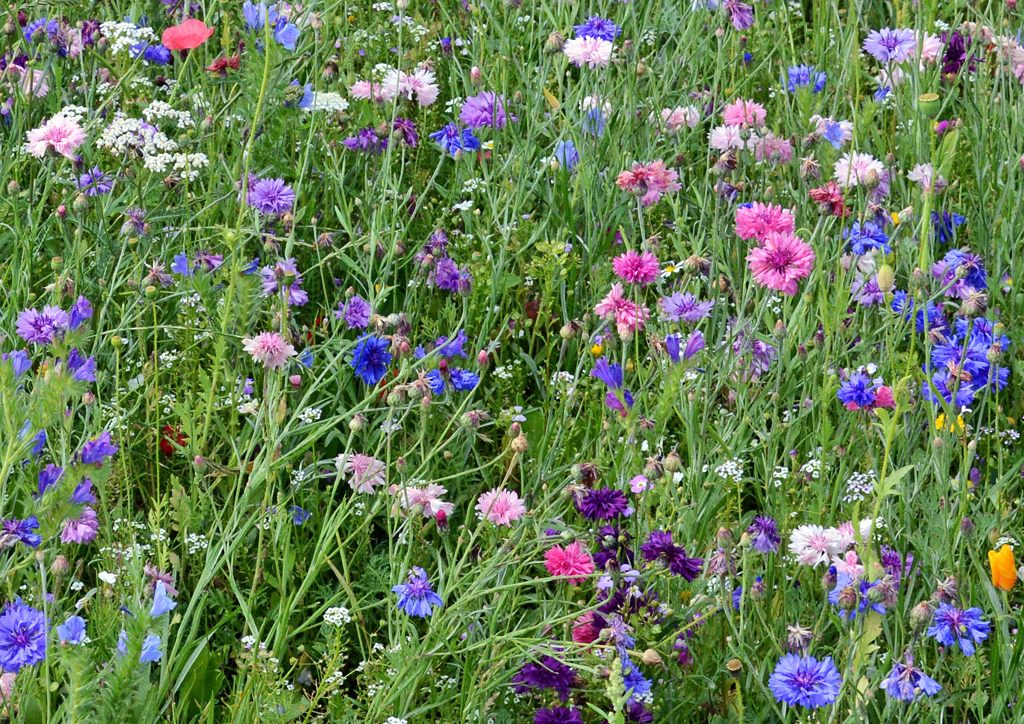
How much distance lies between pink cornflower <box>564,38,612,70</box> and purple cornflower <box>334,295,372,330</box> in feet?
2.67

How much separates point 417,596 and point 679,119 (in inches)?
53.9

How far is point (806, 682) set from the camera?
141 centimetres

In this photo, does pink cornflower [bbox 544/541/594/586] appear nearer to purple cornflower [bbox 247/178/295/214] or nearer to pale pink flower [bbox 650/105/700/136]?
purple cornflower [bbox 247/178/295/214]

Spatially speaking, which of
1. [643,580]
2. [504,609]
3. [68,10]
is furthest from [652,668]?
[68,10]

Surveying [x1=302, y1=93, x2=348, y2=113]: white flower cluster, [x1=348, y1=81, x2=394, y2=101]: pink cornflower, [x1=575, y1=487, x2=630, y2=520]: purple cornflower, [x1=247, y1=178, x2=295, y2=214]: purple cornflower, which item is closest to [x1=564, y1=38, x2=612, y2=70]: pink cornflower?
[x1=348, y1=81, x2=394, y2=101]: pink cornflower

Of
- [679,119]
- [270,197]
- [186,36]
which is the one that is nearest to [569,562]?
[270,197]

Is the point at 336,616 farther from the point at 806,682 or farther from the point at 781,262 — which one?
the point at 781,262

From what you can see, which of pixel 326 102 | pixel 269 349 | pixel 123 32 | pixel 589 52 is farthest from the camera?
Answer: pixel 589 52

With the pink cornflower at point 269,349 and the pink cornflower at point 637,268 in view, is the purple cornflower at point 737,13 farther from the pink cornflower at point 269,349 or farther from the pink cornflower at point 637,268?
the pink cornflower at point 269,349

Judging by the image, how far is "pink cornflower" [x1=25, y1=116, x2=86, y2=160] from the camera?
2037 millimetres

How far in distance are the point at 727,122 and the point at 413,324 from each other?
2.50ft

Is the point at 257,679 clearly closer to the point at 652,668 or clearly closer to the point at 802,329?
the point at 652,668

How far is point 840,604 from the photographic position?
1438 millimetres

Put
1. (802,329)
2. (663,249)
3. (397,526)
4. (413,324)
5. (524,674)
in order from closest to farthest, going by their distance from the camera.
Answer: (524,674)
(397,526)
(802,329)
(413,324)
(663,249)
